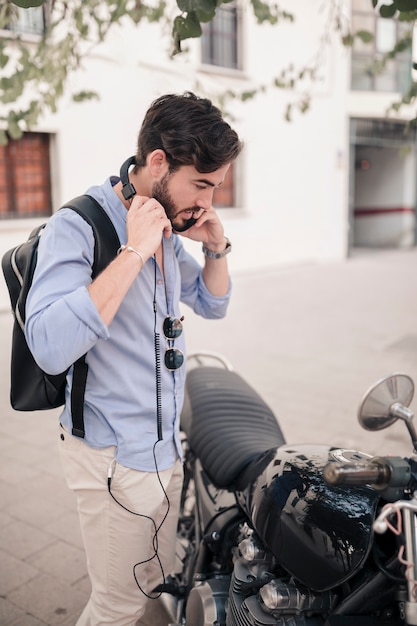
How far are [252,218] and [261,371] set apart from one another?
25.7 ft

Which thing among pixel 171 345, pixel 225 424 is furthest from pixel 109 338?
pixel 225 424

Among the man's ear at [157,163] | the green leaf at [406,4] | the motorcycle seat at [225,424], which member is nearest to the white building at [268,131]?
the green leaf at [406,4]

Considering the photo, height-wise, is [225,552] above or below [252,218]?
below

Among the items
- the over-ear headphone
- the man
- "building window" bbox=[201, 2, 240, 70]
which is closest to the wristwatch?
the man

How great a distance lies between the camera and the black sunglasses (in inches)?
74.0

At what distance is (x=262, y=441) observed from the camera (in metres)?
2.39

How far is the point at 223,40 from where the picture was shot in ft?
43.0

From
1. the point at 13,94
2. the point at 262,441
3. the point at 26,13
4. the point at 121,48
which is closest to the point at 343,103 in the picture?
the point at 121,48

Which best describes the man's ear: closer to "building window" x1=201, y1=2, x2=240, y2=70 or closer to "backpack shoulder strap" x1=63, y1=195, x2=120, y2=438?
"backpack shoulder strap" x1=63, y1=195, x2=120, y2=438

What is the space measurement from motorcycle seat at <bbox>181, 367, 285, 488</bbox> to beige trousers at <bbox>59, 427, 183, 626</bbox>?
35cm

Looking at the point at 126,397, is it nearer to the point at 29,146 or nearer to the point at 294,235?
the point at 29,146

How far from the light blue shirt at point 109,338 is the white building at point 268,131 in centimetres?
739

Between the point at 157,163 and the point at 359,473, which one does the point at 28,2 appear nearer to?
the point at 157,163

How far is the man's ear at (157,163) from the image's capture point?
176cm
